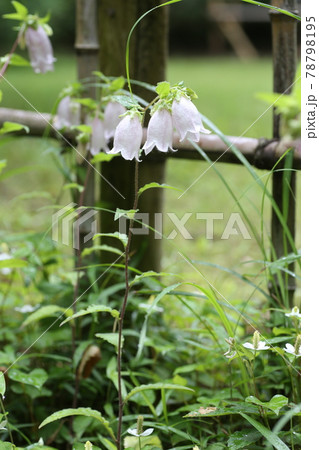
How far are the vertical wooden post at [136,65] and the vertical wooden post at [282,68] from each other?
0.26 metres

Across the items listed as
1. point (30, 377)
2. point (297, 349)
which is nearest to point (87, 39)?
point (30, 377)

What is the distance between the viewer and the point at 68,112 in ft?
4.11

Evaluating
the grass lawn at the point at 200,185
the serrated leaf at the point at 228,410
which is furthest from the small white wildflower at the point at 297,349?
the grass lawn at the point at 200,185

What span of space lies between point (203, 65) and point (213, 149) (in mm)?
6574

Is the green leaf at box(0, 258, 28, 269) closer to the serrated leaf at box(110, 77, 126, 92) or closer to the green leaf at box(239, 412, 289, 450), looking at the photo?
the serrated leaf at box(110, 77, 126, 92)

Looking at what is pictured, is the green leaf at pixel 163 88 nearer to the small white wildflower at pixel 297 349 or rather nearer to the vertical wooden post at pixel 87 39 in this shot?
the small white wildflower at pixel 297 349

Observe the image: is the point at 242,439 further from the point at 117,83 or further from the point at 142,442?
the point at 117,83

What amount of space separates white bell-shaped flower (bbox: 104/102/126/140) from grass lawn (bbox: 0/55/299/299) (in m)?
0.19

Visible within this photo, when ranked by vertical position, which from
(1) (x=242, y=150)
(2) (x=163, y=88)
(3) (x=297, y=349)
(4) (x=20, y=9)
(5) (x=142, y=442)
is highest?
(4) (x=20, y=9)

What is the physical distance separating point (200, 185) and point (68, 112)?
59.4 inches

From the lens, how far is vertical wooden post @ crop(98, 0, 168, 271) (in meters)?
1.27

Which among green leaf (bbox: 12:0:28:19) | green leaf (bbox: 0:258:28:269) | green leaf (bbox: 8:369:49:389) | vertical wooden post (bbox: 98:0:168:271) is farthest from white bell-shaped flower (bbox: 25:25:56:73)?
green leaf (bbox: 8:369:49:389)
